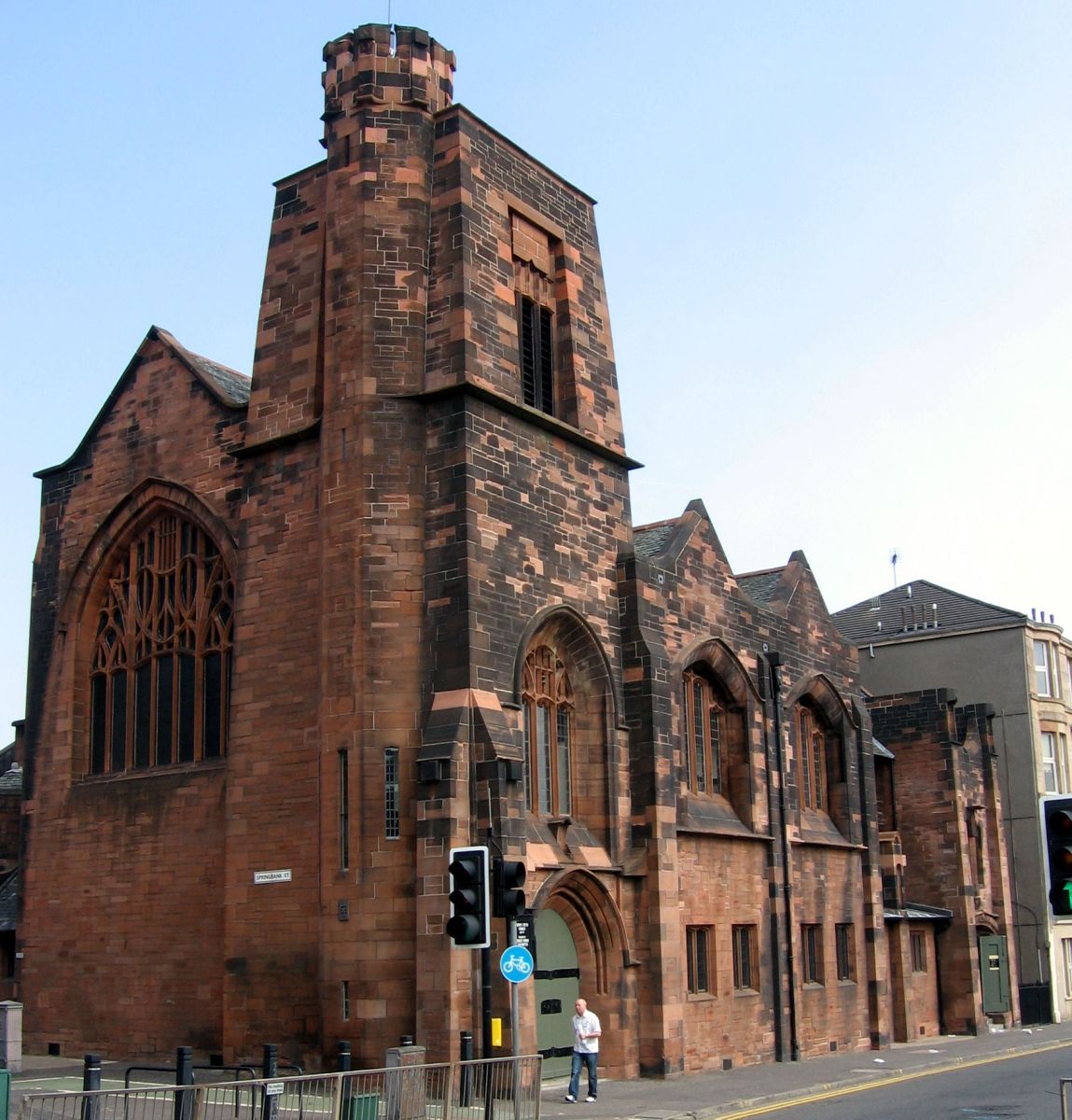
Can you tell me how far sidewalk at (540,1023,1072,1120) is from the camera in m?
19.2

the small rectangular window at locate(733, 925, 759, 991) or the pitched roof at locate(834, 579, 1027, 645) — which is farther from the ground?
the pitched roof at locate(834, 579, 1027, 645)

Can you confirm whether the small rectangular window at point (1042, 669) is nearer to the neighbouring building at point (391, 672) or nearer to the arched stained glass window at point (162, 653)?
the neighbouring building at point (391, 672)

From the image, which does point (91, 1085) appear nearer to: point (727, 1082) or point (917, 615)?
point (727, 1082)

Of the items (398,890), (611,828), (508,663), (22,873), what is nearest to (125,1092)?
(398,890)

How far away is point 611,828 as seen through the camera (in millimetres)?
23922

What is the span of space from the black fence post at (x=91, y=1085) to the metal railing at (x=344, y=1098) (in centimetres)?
2

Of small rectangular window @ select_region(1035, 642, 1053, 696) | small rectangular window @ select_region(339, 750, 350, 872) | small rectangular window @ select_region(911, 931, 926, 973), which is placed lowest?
small rectangular window @ select_region(911, 931, 926, 973)

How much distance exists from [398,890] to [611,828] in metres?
4.76

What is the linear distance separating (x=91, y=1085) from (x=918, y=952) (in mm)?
26783

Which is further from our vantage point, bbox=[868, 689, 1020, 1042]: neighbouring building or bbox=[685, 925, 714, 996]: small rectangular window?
bbox=[868, 689, 1020, 1042]: neighbouring building

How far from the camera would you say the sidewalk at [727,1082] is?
19.2m

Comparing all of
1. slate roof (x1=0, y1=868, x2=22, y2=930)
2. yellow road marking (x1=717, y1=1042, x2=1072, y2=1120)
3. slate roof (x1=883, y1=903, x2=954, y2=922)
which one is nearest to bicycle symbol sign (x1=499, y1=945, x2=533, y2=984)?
yellow road marking (x1=717, y1=1042, x2=1072, y2=1120)

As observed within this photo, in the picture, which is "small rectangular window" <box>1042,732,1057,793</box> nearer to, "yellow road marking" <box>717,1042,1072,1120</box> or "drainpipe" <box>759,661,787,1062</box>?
"yellow road marking" <box>717,1042,1072,1120</box>

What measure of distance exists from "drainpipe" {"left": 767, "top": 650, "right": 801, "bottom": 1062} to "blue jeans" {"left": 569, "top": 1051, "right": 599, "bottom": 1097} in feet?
29.7
